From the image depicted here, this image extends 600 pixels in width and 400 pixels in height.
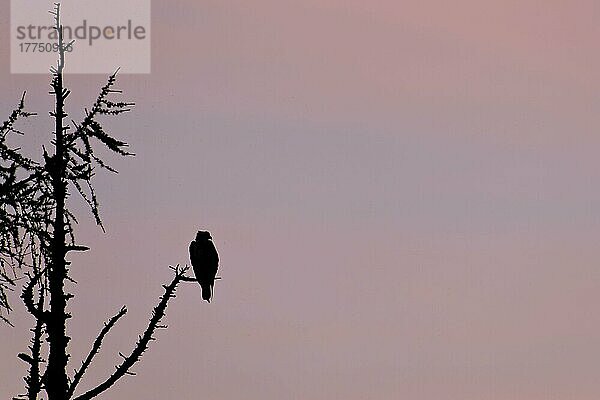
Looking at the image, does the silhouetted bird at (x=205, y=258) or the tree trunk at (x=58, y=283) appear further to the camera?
the silhouetted bird at (x=205, y=258)

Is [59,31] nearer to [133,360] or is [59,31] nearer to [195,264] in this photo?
[133,360]

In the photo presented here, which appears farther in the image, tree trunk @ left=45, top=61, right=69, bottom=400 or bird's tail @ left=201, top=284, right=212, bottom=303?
bird's tail @ left=201, top=284, right=212, bottom=303

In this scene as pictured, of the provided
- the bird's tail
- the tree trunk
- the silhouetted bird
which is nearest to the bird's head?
the silhouetted bird

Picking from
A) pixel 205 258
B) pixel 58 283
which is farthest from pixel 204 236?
pixel 58 283

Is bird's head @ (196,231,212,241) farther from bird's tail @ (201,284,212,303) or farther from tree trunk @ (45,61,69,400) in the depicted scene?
tree trunk @ (45,61,69,400)

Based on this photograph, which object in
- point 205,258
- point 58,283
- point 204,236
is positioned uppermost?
point 204,236

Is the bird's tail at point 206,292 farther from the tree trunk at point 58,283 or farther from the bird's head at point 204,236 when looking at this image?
the tree trunk at point 58,283

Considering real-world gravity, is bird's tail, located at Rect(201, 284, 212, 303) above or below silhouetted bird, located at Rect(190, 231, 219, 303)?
below

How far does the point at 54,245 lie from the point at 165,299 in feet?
4.75

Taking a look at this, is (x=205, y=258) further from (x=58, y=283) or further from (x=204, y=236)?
(x=58, y=283)

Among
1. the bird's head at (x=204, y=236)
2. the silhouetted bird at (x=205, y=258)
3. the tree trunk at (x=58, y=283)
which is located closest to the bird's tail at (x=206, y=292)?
the silhouetted bird at (x=205, y=258)

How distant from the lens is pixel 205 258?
18781 mm

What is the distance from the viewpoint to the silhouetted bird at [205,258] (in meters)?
18.4

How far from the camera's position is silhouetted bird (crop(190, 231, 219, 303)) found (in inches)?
723
